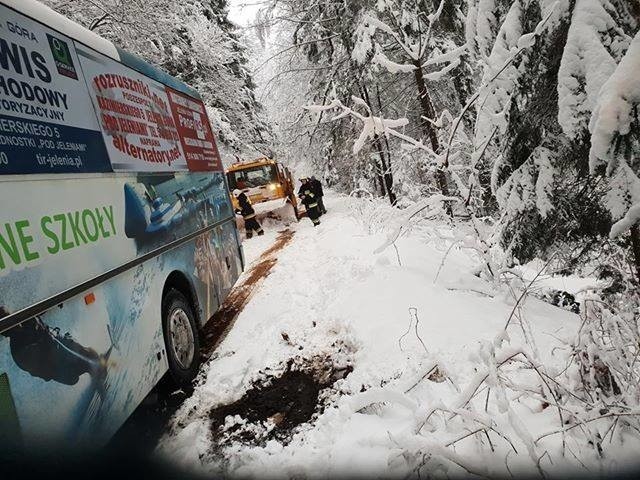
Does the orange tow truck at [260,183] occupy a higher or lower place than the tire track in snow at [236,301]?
higher

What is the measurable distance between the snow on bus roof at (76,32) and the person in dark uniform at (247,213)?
8.62 metres

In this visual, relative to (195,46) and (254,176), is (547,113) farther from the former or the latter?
(195,46)

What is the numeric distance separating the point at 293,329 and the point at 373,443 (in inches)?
115

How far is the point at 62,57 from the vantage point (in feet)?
10.7

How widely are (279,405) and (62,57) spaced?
332 cm

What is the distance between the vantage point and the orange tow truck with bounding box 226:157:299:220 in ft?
52.0

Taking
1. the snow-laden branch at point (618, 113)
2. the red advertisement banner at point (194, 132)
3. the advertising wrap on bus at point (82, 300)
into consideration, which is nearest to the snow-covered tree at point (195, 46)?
the red advertisement banner at point (194, 132)

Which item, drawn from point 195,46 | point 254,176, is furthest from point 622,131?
point 195,46

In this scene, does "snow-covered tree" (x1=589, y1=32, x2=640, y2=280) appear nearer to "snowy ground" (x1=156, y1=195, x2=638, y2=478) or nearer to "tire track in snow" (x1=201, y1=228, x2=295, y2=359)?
"snowy ground" (x1=156, y1=195, x2=638, y2=478)

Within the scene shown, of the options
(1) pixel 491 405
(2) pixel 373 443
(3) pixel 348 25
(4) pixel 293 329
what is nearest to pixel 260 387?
(4) pixel 293 329

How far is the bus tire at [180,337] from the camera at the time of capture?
423 centimetres

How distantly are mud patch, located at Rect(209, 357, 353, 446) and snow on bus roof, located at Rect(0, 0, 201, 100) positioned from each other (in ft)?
11.1

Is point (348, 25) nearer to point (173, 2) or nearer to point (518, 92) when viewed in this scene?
point (173, 2)

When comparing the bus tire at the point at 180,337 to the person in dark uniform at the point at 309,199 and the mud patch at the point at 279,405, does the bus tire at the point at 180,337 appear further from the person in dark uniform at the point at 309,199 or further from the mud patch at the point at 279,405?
the person in dark uniform at the point at 309,199
